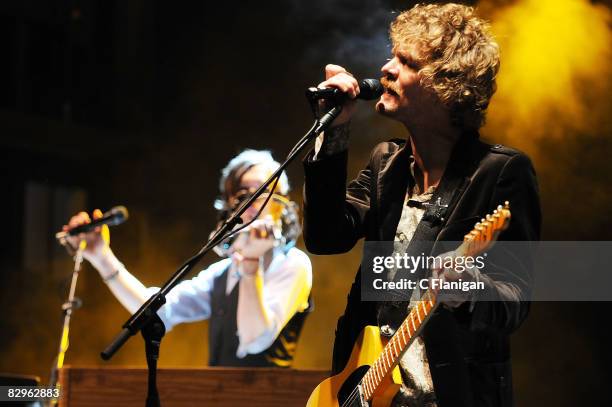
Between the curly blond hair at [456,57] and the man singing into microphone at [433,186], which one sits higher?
the curly blond hair at [456,57]

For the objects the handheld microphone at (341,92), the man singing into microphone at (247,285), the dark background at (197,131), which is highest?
the dark background at (197,131)

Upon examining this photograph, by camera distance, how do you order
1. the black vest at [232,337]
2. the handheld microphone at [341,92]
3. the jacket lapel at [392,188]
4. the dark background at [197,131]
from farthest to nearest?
the black vest at [232,337] → the dark background at [197,131] → the jacket lapel at [392,188] → the handheld microphone at [341,92]

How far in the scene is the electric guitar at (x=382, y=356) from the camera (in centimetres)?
174

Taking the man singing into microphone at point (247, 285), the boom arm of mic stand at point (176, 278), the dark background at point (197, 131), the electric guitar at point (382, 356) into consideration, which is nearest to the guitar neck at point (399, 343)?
the electric guitar at point (382, 356)

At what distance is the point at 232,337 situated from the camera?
3.89 metres

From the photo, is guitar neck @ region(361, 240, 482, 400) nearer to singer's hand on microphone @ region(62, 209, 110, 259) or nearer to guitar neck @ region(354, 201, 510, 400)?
guitar neck @ region(354, 201, 510, 400)

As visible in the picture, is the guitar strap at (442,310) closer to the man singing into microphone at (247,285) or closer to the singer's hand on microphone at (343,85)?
the singer's hand on microphone at (343,85)

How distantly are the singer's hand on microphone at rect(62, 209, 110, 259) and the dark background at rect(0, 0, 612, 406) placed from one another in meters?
0.37

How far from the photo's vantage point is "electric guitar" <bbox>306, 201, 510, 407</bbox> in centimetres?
174

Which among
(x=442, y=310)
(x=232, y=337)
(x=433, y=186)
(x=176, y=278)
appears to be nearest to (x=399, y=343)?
(x=442, y=310)

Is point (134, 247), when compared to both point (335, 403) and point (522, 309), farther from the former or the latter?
point (522, 309)

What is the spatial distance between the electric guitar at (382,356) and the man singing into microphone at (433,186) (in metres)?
0.03

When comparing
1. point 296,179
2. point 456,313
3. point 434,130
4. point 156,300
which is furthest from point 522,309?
point 296,179

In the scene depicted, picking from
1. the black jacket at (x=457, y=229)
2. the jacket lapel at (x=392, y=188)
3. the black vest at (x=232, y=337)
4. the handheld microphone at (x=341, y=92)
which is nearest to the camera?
the black jacket at (x=457, y=229)
